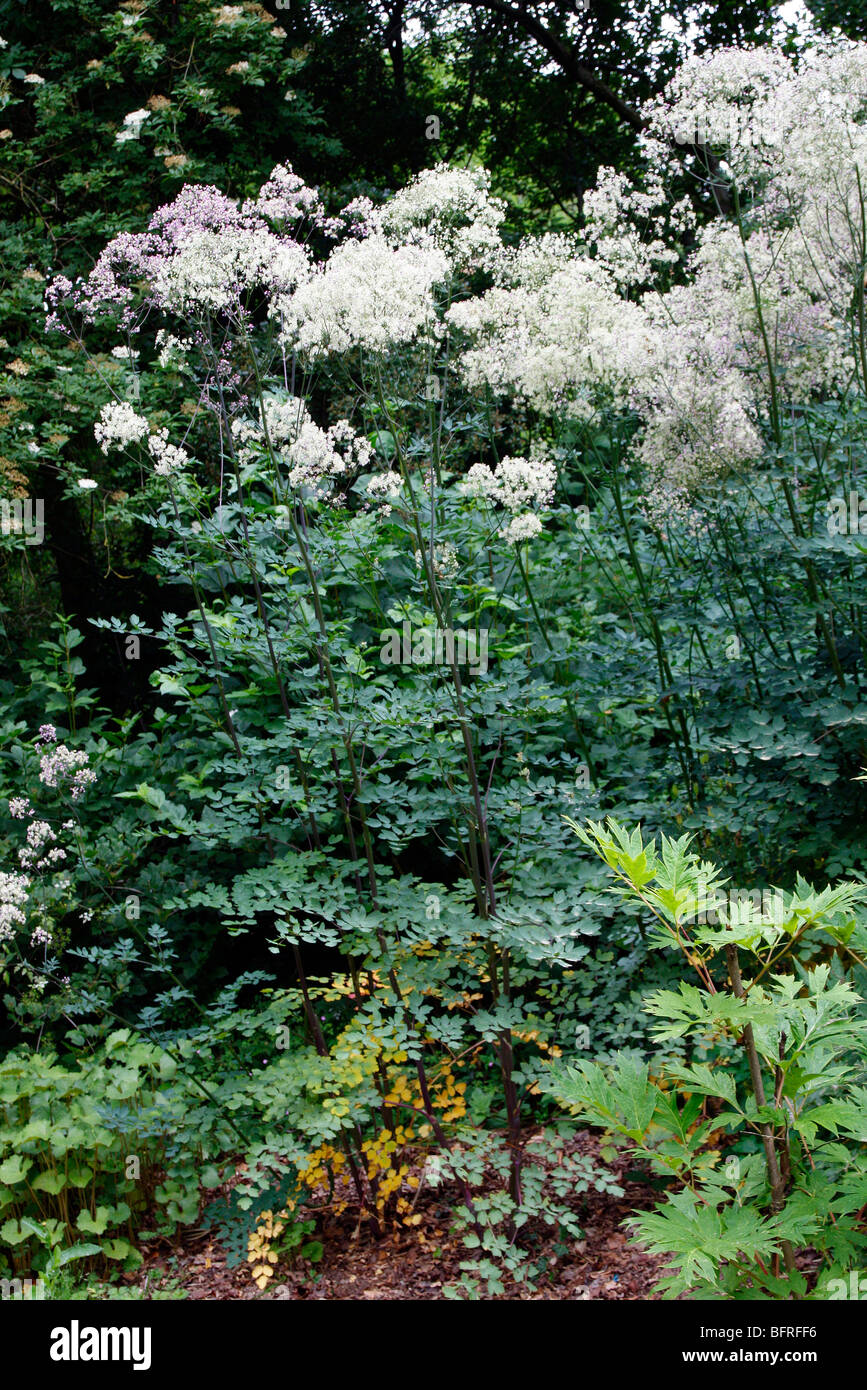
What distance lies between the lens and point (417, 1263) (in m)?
3.42

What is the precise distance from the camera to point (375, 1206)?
3.55 m

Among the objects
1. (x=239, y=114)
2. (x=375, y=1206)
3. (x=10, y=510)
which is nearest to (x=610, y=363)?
(x=375, y=1206)

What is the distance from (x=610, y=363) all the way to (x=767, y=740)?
144 cm

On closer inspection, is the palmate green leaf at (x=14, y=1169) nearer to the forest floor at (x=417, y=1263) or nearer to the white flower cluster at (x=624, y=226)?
the forest floor at (x=417, y=1263)

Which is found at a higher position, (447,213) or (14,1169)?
(447,213)

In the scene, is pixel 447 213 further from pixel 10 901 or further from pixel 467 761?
pixel 10 901

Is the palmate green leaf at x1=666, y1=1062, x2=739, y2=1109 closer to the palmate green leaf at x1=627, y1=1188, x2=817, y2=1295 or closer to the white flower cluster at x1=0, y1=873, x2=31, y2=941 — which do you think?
the palmate green leaf at x1=627, y1=1188, x2=817, y2=1295

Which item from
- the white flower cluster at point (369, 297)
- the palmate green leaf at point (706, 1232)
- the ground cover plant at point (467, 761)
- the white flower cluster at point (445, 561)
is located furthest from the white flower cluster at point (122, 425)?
the palmate green leaf at point (706, 1232)

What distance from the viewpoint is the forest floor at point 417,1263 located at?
321 centimetres

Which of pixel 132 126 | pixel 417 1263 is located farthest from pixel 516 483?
pixel 132 126

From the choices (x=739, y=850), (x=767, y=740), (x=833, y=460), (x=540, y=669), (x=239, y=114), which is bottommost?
(x=739, y=850)

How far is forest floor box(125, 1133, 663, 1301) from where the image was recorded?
3.21 metres

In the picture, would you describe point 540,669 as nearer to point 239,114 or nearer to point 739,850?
point 739,850

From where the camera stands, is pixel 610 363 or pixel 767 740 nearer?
pixel 767 740
